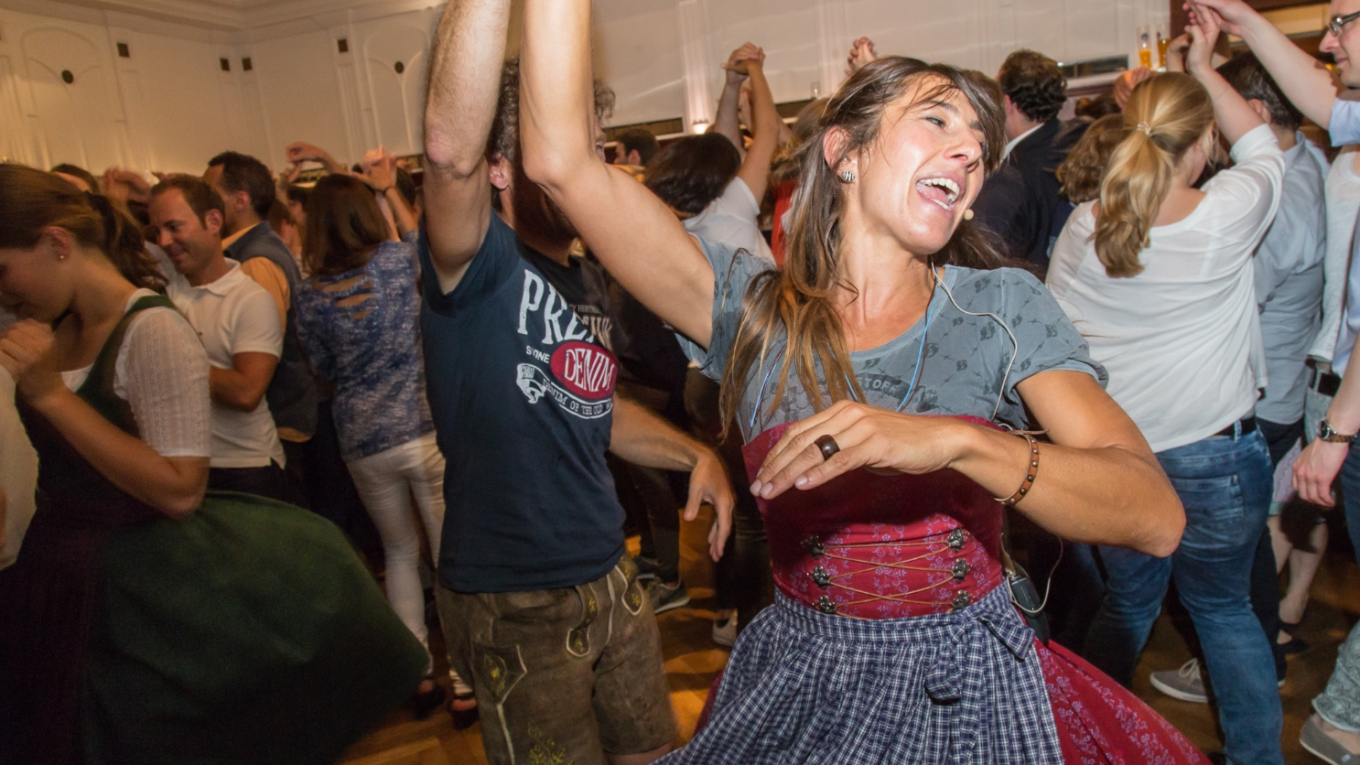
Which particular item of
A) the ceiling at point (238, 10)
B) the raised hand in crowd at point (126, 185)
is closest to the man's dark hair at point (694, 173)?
the raised hand in crowd at point (126, 185)

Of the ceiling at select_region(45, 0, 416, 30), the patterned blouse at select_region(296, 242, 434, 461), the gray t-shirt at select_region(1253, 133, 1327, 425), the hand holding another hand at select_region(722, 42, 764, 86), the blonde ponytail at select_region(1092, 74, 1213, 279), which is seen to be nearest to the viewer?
the blonde ponytail at select_region(1092, 74, 1213, 279)

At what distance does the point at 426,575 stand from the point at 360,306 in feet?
4.47

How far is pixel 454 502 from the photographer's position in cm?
140

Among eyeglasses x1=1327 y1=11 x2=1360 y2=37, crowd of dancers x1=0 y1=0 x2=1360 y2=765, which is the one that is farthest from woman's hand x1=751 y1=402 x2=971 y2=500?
eyeglasses x1=1327 y1=11 x2=1360 y2=37

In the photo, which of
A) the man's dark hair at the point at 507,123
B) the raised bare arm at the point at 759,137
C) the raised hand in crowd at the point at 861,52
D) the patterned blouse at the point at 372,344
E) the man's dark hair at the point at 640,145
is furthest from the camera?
the man's dark hair at the point at 640,145

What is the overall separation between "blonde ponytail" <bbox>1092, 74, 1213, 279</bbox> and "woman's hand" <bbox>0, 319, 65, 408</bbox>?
6.48 ft

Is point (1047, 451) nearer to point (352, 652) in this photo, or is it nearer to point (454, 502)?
point (454, 502)

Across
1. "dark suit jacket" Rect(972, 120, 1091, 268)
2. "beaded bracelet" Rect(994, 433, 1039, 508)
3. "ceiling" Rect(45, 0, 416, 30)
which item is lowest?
"beaded bracelet" Rect(994, 433, 1039, 508)

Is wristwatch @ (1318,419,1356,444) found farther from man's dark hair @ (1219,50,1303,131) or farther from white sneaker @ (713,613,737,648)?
white sneaker @ (713,613,737,648)

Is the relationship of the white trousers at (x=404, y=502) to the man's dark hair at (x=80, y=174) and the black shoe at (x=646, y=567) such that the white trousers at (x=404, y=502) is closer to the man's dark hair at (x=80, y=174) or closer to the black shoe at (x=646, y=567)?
the black shoe at (x=646, y=567)

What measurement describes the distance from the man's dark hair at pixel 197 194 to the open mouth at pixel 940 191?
7.31ft

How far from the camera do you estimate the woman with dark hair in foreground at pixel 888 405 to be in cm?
98

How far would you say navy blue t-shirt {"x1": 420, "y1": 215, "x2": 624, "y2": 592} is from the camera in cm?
132

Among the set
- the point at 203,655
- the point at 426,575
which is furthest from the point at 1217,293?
the point at 426,575
